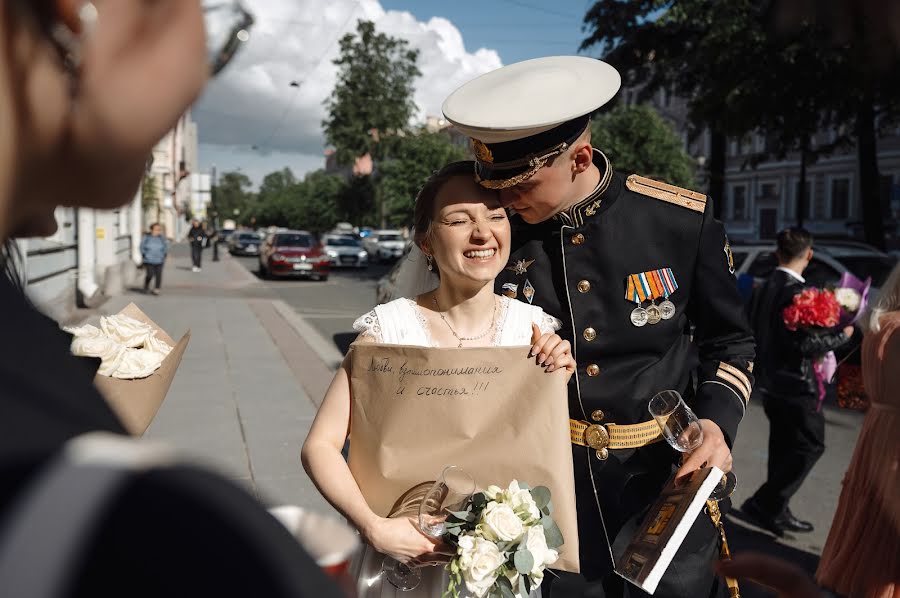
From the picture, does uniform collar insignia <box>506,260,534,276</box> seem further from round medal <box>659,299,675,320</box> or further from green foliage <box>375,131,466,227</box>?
green foliage <box>375,131,466,227</box>

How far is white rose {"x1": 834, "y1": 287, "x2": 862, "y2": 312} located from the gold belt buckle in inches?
152

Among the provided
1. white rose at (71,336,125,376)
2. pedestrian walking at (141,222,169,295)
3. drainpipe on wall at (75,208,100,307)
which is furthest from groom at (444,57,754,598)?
pedestrian walking at (141,222,169,295)

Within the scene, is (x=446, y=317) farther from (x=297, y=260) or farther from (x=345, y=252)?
(x=345, y=252)

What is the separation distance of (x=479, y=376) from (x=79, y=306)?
13385mm

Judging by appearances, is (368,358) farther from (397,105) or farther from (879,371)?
(397,105)

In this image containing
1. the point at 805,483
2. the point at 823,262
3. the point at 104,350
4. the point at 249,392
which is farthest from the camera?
the point at 823,262

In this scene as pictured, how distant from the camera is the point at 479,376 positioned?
1943mm

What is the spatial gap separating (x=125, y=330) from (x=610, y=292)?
1357 mm

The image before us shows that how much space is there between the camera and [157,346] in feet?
6.50

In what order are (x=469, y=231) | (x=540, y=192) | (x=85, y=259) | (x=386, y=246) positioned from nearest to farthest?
(x=469, y=231) < (x=540, y=192) < (x=85, y=259) < (x=386, y=246)

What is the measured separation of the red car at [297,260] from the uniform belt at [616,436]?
2442cm

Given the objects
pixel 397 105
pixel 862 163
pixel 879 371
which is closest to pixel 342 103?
pixel 397 105

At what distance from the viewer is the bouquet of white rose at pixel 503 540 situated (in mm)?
1776

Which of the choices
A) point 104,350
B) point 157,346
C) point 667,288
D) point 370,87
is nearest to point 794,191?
point 370,87
